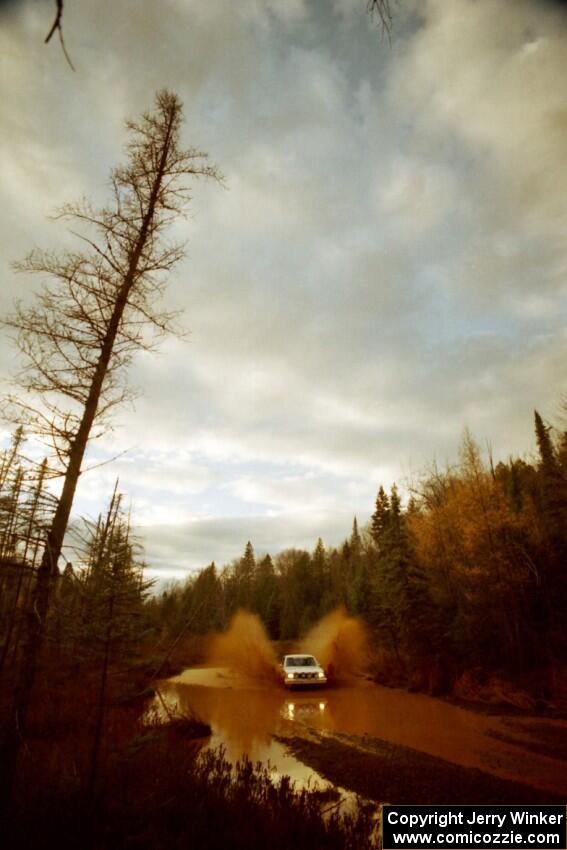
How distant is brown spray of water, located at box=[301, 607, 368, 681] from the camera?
36219 mm

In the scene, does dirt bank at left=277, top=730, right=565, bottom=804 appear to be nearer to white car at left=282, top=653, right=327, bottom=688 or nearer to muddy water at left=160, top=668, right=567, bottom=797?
muddy water at left=160, top=668, right=567, bottom=797

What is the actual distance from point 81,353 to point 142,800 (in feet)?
24.4

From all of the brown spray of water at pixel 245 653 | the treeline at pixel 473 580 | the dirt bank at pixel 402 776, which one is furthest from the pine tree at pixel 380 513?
→ the dirt bank at pixel 402 776

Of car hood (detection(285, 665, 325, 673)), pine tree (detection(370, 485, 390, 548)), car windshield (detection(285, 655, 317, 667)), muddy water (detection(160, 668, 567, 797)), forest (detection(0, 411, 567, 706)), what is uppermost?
pine tree (detection(370, 485, 390, 548))

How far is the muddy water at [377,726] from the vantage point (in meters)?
11.8

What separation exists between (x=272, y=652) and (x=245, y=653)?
23.1 ft

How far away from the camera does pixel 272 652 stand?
44219 mm

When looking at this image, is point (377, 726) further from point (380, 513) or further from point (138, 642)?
point (380, 513)

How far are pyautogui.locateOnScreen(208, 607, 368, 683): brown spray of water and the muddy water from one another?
26.9 feet

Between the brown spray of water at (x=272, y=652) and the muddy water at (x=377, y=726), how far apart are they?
8.18 metres

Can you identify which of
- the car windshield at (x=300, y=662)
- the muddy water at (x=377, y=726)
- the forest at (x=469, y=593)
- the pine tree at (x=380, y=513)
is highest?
the pine tree at (x=380, y=513)

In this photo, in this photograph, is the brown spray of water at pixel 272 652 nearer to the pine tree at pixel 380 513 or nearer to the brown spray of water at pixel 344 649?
the brown spray of water at pixel 344 649

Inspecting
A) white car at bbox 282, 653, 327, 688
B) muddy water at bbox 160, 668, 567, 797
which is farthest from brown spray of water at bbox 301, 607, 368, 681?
muddy water at bbox 160, 668, 567, 797

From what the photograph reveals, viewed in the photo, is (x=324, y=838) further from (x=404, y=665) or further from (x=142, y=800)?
(x=404, y=665)
